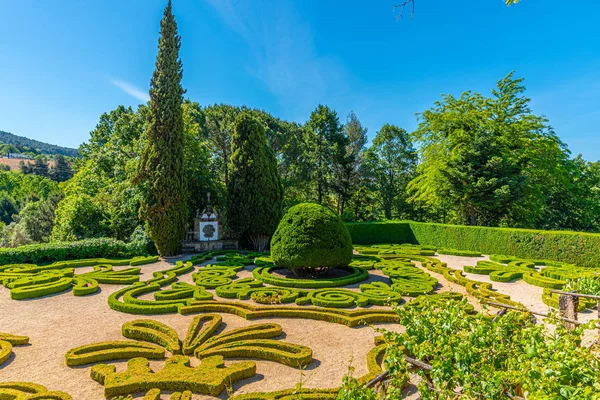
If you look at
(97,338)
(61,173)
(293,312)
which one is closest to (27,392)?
(97,338)

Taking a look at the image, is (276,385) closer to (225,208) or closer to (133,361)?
(133,361)

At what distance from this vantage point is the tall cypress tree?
52.1 feet

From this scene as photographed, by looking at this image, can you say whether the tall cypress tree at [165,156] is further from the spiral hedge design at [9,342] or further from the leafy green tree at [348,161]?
the leafy green tree at [348,161]

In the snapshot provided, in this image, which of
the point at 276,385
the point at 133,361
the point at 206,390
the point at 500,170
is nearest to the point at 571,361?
the point at 276,385

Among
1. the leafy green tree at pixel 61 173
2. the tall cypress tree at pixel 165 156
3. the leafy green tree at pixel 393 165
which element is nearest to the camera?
the tall cypress tree at pixel 165 156

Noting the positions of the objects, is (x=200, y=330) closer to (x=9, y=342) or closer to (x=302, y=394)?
(x=302, y=394)

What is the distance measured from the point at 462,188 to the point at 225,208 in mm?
15882

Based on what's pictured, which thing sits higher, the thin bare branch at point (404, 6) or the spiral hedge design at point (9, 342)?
the thin bare branch at point (404, 6)

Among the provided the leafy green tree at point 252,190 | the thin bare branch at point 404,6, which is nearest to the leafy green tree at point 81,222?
the leafy green tree at point 252,190

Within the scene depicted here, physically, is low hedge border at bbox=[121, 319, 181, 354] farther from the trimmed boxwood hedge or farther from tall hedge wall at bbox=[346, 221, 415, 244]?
tall hedge wall at bbox=[346, 221, 415, 244]

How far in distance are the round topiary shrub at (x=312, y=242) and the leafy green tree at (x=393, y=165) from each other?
76.9 feet

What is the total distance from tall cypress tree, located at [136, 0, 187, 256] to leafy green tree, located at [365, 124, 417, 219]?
21.6 metres

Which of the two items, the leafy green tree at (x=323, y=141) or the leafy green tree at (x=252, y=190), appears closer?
the leafy green tree at (x=252, y=190)

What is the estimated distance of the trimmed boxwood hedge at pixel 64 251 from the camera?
42.4 ft
